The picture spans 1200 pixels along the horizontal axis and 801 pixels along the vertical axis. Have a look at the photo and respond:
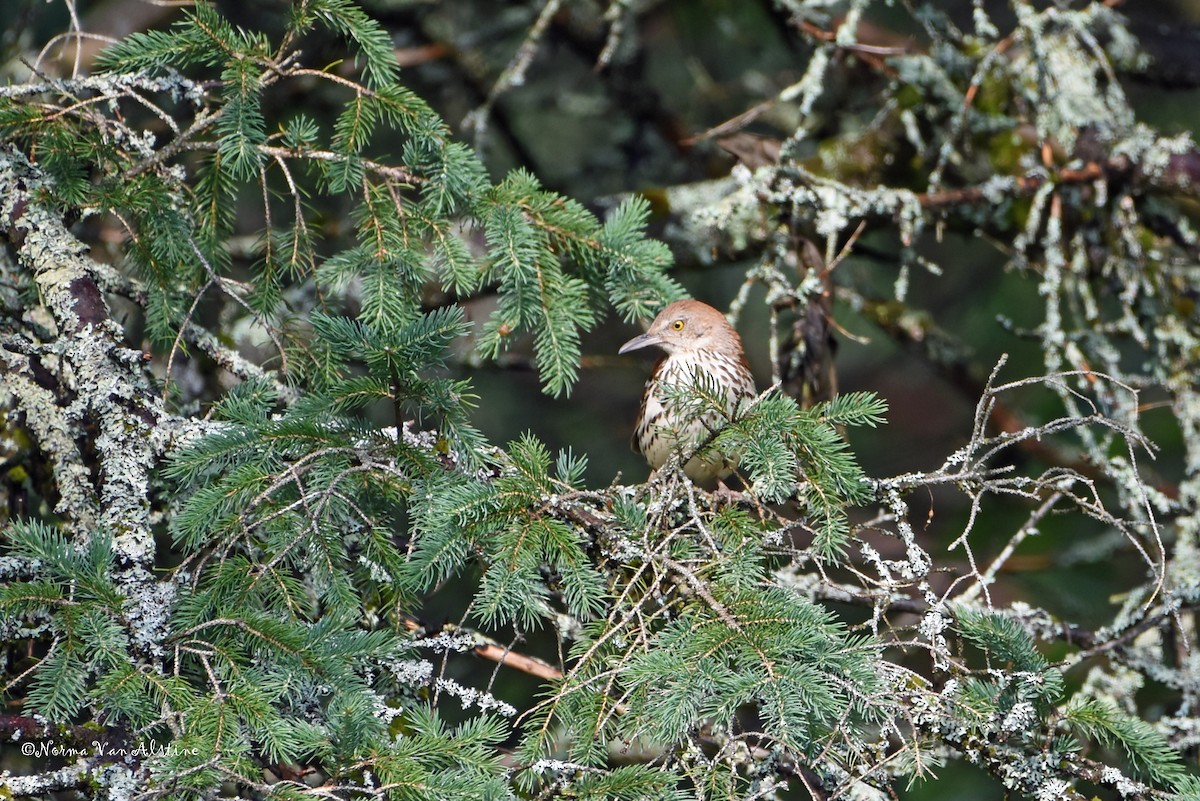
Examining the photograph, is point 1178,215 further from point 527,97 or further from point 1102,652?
point 527,97

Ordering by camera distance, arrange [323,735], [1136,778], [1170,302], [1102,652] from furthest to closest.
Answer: [1170,302]
[1102,652]
[1136,778]
[323,735]

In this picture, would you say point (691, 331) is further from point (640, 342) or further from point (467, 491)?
point (467, 491)

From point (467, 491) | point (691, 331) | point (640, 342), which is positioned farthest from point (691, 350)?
point (467, 491)

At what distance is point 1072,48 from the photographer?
3951 millimetres

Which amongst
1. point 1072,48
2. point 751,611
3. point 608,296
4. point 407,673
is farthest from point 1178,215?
point 407,673

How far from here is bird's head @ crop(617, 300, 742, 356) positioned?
395cm

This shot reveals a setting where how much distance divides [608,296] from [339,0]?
0.96m

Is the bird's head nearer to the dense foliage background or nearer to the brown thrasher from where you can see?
the brown thrasher

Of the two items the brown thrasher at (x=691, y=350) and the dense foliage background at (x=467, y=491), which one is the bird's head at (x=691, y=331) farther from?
the dense foliage background at (x=467, y=491)

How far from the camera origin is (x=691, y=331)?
3.97 meters

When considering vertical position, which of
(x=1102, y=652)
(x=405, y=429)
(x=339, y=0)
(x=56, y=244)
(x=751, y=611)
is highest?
(x=339, y=0)

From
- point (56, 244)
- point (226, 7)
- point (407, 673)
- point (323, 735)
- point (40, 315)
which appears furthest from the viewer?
point (226, 7)

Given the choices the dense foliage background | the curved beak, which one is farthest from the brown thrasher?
the dense foliage background

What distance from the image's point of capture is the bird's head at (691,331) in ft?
13.0
